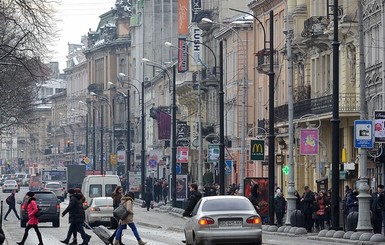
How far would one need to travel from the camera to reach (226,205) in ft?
107

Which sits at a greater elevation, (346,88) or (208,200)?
(346,88)

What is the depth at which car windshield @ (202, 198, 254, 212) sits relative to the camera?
32625 millimetres

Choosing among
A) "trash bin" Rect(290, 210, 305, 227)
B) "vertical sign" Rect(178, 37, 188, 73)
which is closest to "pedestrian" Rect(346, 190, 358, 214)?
"trash bin" Rect(290, 210, 305, 227)

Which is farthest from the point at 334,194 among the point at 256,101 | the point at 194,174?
the point at 194,174

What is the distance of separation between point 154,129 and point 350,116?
76.4m

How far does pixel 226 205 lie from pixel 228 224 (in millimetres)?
607

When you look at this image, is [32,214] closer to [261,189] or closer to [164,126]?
[261,189]

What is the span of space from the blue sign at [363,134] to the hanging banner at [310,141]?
13.5 meters

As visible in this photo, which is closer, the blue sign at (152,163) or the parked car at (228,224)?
the parked car at (228,224)

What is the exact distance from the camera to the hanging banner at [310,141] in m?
52.1

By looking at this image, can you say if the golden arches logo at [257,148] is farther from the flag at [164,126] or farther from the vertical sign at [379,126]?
the flag at [164,126]

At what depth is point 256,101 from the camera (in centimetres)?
8419

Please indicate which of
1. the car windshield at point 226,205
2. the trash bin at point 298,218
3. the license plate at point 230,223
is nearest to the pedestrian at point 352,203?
the trash bin at point 298,218

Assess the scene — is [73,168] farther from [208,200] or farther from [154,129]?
[208,200]
